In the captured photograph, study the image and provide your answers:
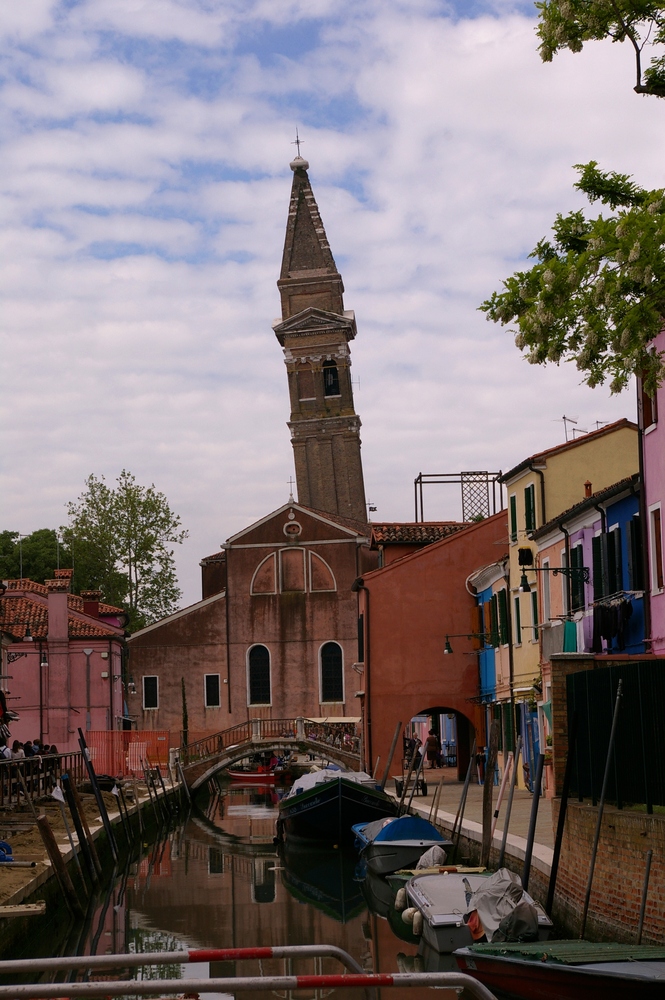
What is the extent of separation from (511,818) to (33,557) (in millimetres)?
45810

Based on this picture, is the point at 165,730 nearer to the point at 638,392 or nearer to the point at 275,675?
the point at 275,675

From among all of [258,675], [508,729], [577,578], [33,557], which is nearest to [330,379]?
[33,557]

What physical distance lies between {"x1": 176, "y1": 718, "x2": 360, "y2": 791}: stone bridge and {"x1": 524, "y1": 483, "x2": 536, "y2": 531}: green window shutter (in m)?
14.4

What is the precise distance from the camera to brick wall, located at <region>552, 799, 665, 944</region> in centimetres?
1094

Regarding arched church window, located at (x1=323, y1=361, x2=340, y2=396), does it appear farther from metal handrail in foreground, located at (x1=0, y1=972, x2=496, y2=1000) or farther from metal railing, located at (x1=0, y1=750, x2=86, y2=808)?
metal handrail in foreground, located at (x1=0, y1=972, x2=496, y2=1000)

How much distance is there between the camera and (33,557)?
64.0 m

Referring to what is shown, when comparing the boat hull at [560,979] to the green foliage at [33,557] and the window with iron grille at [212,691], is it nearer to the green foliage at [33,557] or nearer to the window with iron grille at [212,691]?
the window with iron grille at [212,691]

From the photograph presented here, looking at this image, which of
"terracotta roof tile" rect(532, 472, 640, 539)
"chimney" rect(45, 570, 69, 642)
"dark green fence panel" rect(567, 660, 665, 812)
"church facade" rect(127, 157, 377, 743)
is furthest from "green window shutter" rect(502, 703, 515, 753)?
"church facade" rect(127, 157, 377, 743)

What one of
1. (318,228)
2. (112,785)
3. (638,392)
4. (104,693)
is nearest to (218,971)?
(638,392)

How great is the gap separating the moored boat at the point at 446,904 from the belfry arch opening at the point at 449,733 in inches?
742

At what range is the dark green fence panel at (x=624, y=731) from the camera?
460 inches

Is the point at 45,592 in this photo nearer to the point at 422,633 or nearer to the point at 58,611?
the point at 58,611

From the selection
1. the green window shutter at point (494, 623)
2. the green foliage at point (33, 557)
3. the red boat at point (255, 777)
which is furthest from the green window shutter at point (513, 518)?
the green foliage at point (33, 557)

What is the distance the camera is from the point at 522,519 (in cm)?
2956
